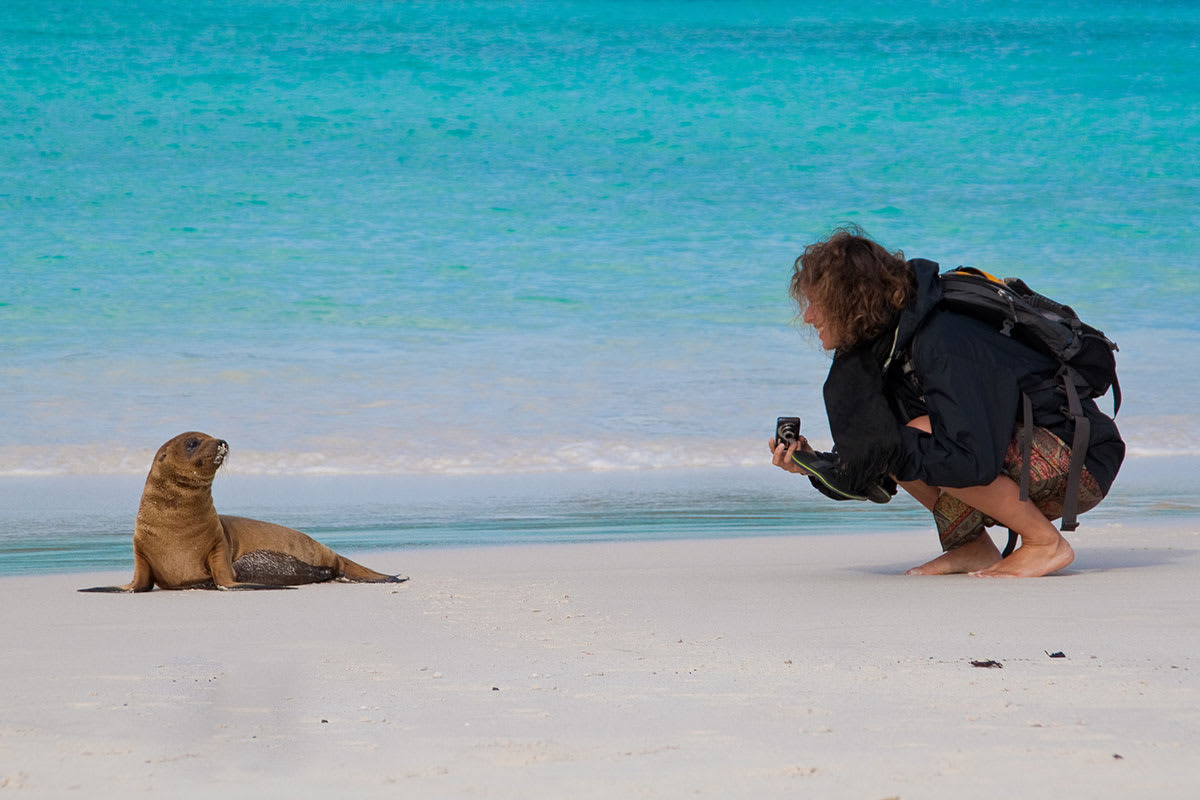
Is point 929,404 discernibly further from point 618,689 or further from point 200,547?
point 200,547

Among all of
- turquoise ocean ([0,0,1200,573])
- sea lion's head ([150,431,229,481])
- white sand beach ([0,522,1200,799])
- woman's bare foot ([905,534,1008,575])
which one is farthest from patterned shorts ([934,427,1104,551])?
sea lion's head ([150,431,229,481])

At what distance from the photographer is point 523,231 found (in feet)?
65.4

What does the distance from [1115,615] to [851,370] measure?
966 mm

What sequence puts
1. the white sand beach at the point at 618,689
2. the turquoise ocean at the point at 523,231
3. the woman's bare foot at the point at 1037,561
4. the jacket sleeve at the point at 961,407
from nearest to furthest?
the white sand beach at the point at 618,689 < the jacket sleeve at the point at 961,407 < the woman's bare foot at the point at 1037,561 < the turquoise ocean at the point at 523,231

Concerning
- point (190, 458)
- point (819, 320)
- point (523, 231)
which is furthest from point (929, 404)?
point (523, 231)

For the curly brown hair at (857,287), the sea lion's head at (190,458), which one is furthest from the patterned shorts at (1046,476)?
the sea lion's head at (190,458)

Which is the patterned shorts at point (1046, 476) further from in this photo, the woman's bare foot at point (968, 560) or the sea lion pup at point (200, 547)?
the sea lion pup at point (200, 547)

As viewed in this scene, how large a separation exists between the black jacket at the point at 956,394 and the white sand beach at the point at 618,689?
341mm

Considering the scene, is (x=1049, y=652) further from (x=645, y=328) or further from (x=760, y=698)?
(x=645, y=328)

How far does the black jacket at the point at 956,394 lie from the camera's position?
3.56m

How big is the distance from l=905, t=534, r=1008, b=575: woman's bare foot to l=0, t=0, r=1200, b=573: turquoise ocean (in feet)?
3.72

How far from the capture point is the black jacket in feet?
11.7

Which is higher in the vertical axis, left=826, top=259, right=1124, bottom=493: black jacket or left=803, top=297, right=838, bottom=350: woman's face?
left=803, top=297, right=838, bottom=350: woman's face

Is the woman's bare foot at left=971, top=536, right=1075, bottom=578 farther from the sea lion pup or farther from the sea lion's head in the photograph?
the sea lion's head
